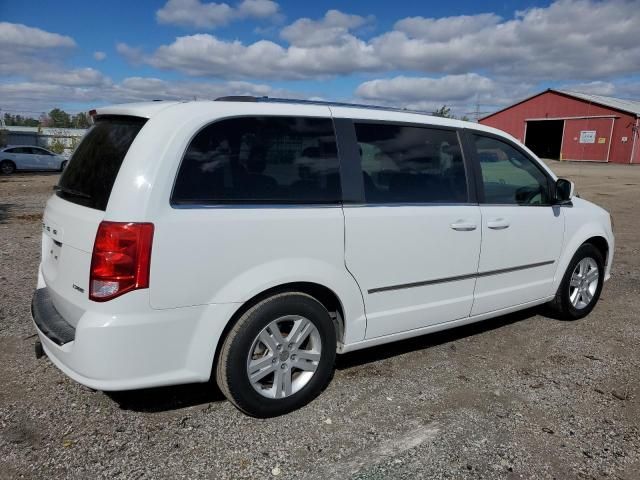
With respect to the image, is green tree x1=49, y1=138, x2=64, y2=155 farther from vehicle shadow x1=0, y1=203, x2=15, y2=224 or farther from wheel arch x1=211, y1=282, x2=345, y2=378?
wheel arch x1=211, y1=282, x2=345, y2=378

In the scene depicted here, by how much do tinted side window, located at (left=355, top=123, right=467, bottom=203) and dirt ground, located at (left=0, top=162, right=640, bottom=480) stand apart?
130 centimetres

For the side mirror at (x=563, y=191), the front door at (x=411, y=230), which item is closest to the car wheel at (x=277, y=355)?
the front door at (x=411, y=230)

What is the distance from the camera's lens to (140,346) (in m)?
2.63

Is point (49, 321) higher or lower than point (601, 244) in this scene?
lower

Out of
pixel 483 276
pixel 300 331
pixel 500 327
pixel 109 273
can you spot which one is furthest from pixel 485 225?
pixel 109 273

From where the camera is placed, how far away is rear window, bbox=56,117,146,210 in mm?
2789

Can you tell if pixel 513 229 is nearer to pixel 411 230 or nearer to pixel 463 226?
pixel 463 226

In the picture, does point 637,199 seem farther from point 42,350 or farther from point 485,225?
point 42,350

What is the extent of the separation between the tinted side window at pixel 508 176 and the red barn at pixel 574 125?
35415 millimetres

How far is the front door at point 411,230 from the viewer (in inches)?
130

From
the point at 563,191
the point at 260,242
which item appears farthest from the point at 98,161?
the point at 563,191

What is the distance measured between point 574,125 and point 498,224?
3900cm

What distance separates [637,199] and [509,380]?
49.1ft

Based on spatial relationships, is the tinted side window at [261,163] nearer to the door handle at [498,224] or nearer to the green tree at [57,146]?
the door handle at [498,224]
